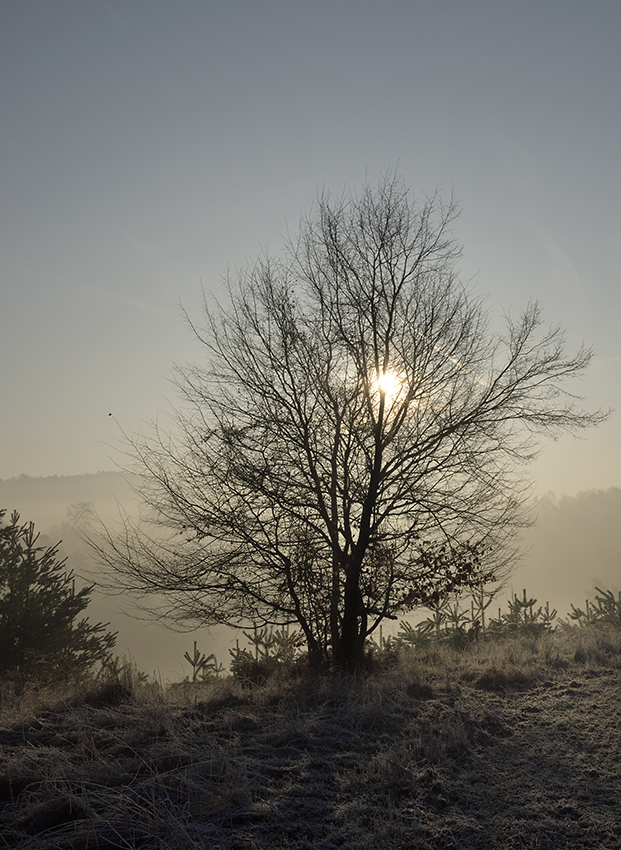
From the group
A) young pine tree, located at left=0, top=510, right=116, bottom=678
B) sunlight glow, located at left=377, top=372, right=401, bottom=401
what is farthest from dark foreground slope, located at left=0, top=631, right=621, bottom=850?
young pine tree, located at left=0, top=510, right=116, bottom=678

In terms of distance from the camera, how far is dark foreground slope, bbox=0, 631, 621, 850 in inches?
130

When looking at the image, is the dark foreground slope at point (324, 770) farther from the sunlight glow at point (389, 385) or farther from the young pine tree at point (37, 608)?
the young pine tree at point (37, 608)

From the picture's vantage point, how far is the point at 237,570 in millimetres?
8297

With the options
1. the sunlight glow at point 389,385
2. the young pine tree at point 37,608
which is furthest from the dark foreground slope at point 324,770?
the young pine tree at point 37,608

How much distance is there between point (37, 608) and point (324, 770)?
14.6 meters

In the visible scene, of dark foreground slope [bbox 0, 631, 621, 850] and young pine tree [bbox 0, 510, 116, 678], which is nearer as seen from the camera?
dark foreground slope [bbox 0, 631, 621, 850]

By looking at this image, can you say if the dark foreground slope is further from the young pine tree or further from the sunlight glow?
the young pine tree

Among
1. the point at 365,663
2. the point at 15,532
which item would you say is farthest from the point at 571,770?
the point at 15,532

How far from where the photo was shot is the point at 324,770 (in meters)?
4.29

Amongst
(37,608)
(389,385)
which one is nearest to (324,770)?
(389,385)

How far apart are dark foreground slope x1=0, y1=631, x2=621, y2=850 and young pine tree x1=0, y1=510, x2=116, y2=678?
11117 mm

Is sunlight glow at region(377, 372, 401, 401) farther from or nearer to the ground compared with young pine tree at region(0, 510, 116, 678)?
farther from the ground

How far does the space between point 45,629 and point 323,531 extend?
1156 centimetres

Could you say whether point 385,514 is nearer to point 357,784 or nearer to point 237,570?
point 237,570
